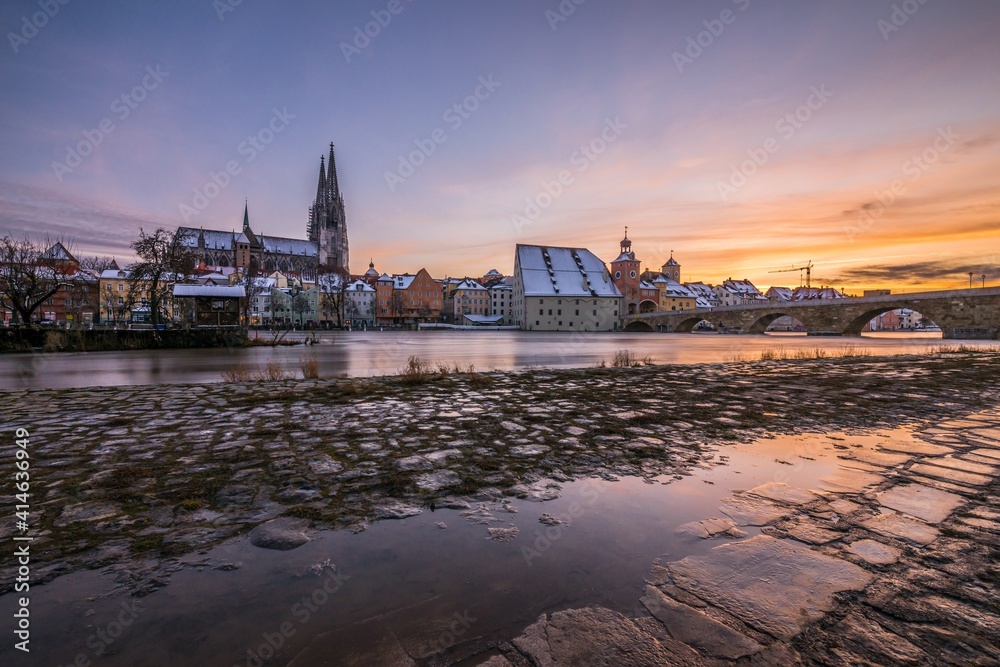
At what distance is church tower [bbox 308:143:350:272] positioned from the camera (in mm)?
130250

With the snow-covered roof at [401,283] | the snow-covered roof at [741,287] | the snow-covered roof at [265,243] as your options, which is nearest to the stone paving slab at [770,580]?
the snow-covered roof at [401,283]

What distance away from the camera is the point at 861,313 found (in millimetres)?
57781

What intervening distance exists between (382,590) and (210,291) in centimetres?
3321

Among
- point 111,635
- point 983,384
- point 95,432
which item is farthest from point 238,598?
point 983,384

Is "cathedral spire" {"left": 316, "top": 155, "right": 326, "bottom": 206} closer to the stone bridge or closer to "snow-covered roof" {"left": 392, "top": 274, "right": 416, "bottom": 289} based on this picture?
"snow-covered roof" {"left": 392, "top": 274, "right": 416, "bottom": 289}

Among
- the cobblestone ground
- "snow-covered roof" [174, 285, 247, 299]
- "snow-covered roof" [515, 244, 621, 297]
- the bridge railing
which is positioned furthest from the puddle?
"snow-covered roof" [515, 244, 621, 297]

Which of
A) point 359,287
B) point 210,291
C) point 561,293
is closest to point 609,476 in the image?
point 210,291

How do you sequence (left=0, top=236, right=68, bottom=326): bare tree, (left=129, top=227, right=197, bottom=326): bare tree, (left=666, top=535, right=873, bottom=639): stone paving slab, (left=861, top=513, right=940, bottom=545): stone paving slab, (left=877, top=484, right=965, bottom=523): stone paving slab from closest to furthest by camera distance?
(left=666, top=535, right=873, bottom=639): stone paving slab < (left=861, top=513, right=940, bottom=545): stone paving slab < (left=877, top=484, right=965, bottom=523): stone paving slab < (left=0, top=236, right=68, bottom=326): bare tree < (left=129, top=227, right=197, bottom=326): bare tree

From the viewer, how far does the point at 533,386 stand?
972 centimetres

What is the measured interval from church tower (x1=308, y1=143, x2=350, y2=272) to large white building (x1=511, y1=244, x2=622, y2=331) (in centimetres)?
5820

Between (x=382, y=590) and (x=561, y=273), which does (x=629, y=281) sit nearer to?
(x=561, y=273)

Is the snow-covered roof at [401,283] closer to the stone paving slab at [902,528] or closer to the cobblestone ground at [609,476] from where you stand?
the cobblestone ground at [609,476]

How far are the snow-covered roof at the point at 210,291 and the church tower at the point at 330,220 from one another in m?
101

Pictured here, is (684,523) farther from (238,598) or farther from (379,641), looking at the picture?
(238,598)
